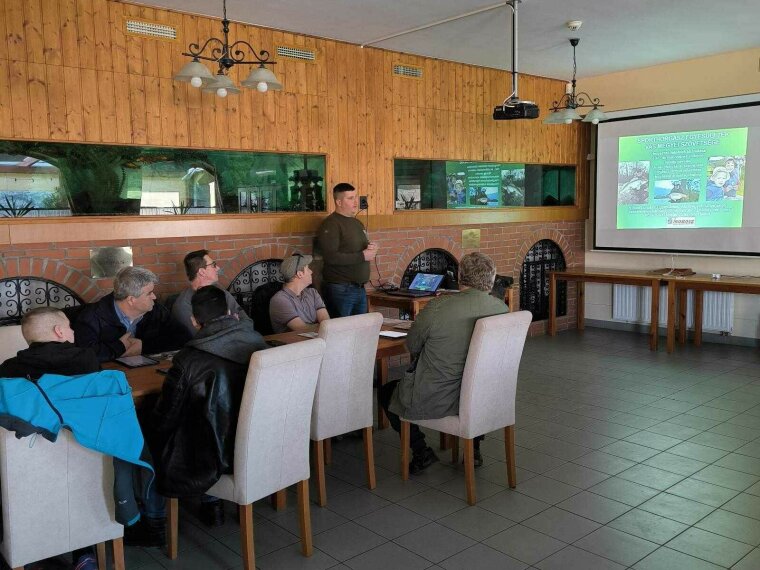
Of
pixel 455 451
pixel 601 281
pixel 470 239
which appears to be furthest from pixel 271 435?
pixel 601 281

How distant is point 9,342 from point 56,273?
110 cm

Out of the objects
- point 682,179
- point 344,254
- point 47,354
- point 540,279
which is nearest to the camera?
point 47,354

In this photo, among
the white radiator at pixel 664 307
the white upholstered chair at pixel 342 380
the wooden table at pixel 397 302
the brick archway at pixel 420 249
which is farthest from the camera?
the white radiator at pixel 664 307

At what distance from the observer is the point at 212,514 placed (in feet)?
11.3

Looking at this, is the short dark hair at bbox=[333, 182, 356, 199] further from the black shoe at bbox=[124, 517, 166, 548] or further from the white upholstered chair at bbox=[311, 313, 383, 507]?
the black shoe at bbox=[124, 517, 166, 548]

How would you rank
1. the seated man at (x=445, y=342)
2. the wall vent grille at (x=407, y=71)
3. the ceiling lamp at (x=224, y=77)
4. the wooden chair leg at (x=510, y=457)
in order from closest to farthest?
the seated man at (x=445, y=342) → the wooden chair leg at (x=510, y=457) → the ceiling lamp at (x=224, y=77) → the wall vent grille at (x=407, y=71)

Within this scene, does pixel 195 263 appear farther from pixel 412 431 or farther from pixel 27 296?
pixel 412 431

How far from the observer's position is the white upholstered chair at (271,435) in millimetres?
2846

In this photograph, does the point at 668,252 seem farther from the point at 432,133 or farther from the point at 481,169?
the point at 432,133

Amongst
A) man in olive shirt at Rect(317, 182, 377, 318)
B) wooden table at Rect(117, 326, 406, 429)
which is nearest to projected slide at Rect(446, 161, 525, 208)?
man in olive shirt at Rect(317, 182, 377, 318)

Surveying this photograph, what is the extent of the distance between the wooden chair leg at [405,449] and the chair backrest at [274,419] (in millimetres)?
906

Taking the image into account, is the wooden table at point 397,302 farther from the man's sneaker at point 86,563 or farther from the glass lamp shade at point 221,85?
the man's sneaker at point 86,563

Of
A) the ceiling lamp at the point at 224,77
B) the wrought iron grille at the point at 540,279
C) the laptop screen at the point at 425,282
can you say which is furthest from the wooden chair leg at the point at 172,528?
the wrought iron grille at the point at 540,279

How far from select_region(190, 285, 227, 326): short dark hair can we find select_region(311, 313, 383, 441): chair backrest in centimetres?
59
